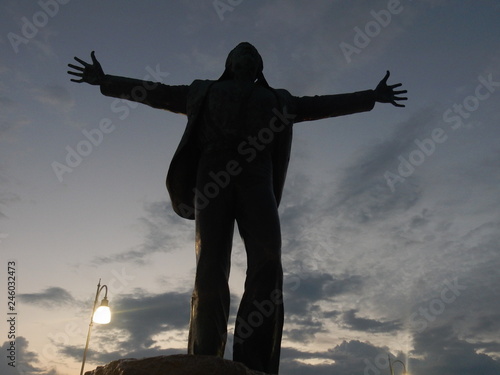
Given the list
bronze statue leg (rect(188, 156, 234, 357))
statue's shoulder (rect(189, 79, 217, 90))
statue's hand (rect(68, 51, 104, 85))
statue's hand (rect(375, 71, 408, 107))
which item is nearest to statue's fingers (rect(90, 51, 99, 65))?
statue's hand (rect(68, 51, 104, 85))

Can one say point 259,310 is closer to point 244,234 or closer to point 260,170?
point 244,234

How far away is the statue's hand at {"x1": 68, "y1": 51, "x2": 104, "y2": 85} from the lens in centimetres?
523

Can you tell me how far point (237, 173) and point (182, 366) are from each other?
1998mm

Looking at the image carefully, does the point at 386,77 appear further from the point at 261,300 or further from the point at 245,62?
the point at 261,300

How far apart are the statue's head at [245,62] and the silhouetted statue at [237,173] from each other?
1 centimetres

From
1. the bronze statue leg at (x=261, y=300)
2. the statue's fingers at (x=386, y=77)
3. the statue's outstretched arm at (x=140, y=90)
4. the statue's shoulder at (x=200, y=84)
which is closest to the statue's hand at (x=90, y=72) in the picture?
the statue's outstretched arm at (x=140, y=90)

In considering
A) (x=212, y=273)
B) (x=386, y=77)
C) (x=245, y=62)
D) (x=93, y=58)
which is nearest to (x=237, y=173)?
(x=212, y=273)

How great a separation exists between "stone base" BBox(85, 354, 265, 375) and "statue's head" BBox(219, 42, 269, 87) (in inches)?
121

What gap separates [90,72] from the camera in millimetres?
5266

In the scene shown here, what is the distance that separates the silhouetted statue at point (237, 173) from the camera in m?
4.03

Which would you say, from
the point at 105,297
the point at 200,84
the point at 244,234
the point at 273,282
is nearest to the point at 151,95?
the point at 200,84

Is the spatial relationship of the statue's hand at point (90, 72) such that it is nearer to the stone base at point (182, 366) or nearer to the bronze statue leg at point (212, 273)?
the bronze statue leg at point (212, 273)

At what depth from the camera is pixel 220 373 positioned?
3020 mm

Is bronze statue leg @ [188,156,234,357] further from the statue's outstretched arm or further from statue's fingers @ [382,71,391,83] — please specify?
statue's fingers @ [382,71,391,83]
